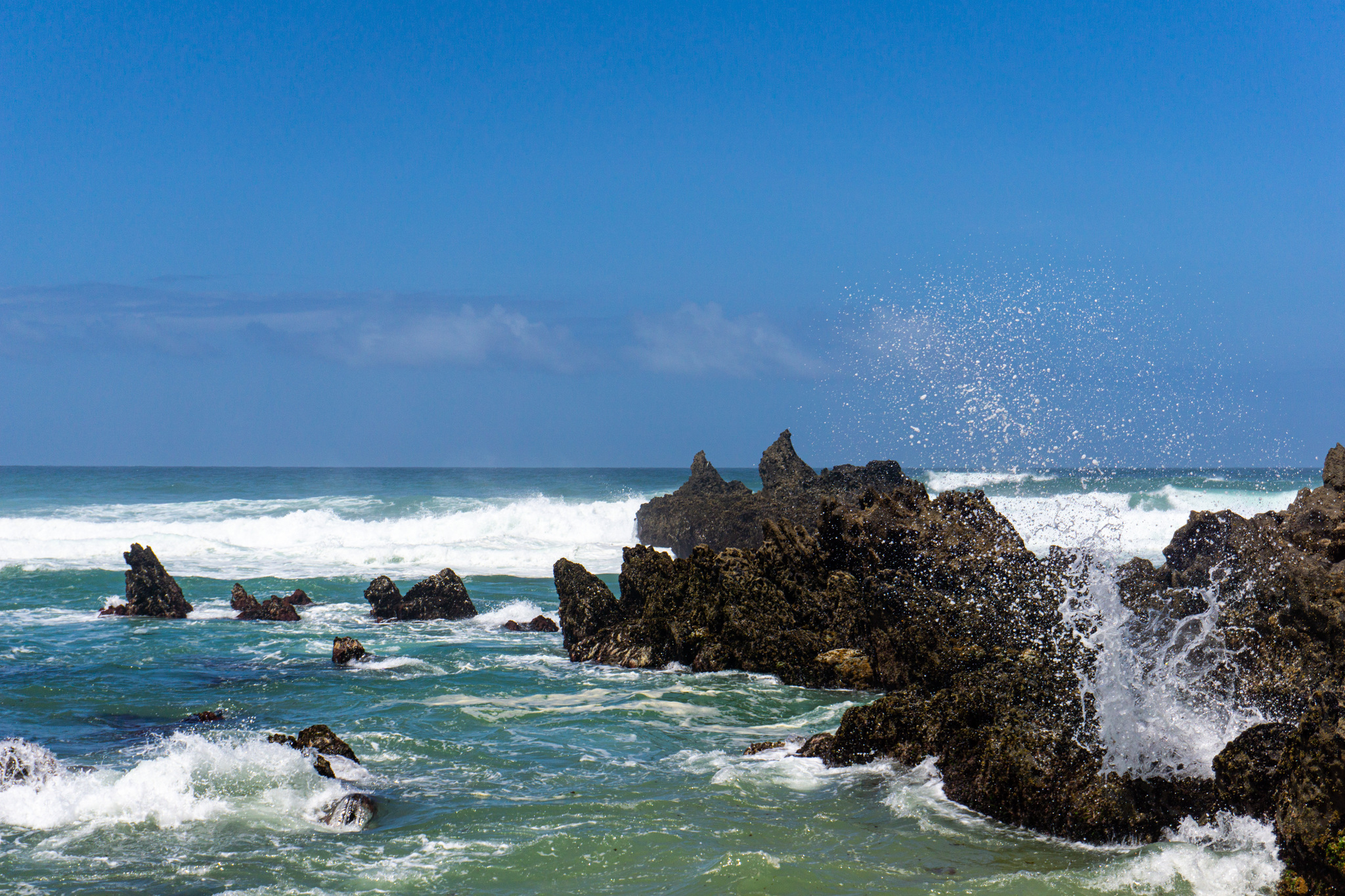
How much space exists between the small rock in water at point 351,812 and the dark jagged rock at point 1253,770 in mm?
6506

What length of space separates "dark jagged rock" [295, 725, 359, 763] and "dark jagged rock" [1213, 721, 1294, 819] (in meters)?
7.66

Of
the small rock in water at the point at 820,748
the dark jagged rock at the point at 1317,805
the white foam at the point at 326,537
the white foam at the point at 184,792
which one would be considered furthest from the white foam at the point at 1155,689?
the white foam at the point at 326,537

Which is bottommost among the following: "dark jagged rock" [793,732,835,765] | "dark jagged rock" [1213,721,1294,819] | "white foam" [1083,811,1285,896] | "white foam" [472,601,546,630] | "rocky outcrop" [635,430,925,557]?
"white foam" [472,601,546,630]

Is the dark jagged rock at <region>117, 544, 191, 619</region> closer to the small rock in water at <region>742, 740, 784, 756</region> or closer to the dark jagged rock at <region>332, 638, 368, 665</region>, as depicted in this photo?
the dark jagged rock at <region>332, 638, 368, 665</region>

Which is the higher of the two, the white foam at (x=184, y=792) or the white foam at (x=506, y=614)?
the white foam at (x=184, y=792)

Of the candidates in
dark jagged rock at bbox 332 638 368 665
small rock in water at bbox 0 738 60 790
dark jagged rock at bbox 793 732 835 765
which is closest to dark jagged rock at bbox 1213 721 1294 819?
dark jagged rock at bbox 793 732 835 765

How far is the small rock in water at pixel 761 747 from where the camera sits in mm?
10070

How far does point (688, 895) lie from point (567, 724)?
529 centimetres

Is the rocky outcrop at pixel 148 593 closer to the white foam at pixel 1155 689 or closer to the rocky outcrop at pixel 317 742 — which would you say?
the rocky outcrop at pixel 317 742

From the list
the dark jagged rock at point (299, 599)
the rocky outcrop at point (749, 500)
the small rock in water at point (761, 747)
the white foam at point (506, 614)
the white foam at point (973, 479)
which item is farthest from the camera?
the white foam at point (973, 479)

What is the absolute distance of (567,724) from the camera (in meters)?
11.6

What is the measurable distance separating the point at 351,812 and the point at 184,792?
1.63m

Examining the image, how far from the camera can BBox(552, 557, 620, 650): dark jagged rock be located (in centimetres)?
1666

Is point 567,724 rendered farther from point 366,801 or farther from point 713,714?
point 366,801
